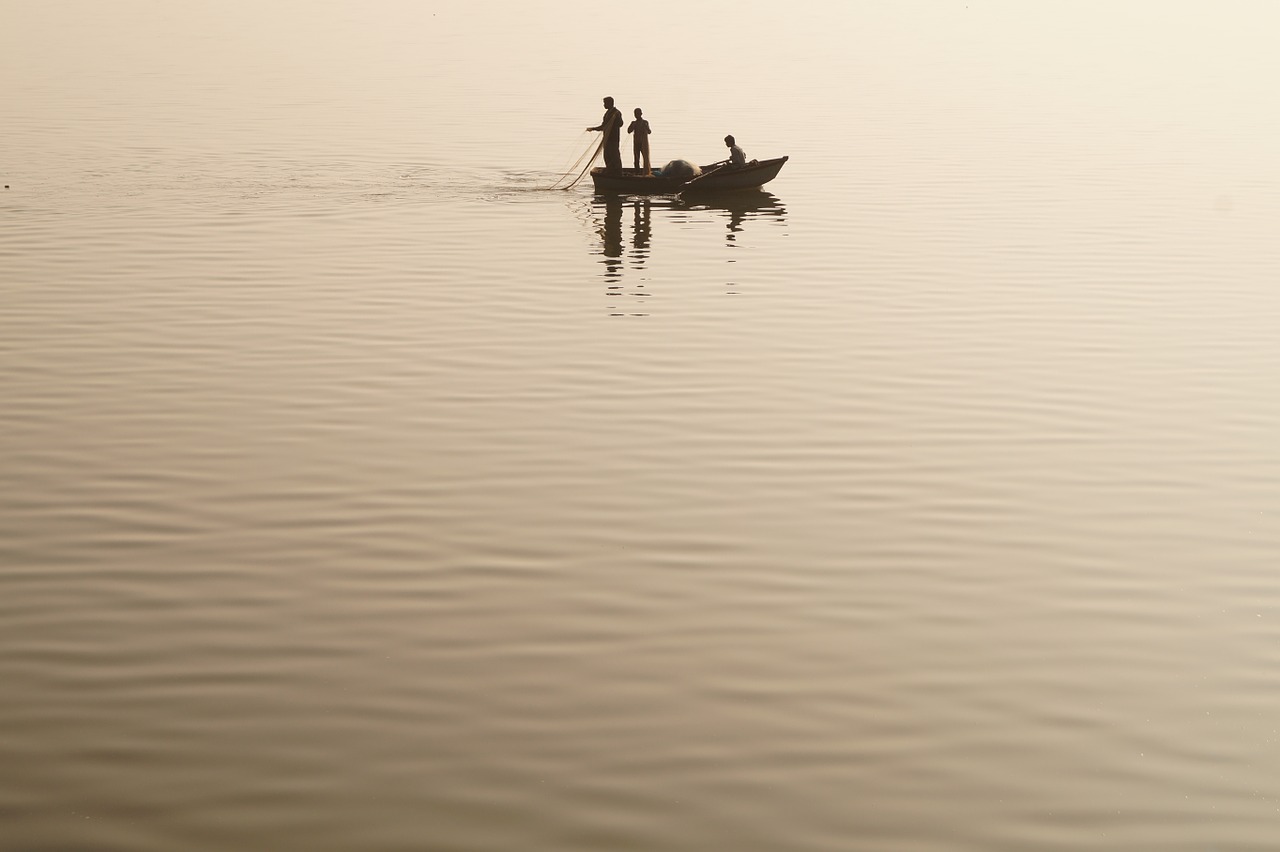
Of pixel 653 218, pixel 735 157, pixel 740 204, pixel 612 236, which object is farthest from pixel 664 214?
pixel 612 236

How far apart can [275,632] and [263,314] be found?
9726mm

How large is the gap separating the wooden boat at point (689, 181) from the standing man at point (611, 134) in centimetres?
29

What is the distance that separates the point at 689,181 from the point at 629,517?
18.5 m

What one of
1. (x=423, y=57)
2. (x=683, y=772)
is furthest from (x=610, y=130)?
(x=423, y=57)

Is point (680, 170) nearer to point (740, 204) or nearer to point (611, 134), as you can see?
point (740, 204)

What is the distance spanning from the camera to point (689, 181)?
30.1 m

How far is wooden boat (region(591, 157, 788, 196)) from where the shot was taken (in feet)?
98.7

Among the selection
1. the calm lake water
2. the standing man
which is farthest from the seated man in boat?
the standing man

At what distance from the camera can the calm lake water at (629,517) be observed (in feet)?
27.5

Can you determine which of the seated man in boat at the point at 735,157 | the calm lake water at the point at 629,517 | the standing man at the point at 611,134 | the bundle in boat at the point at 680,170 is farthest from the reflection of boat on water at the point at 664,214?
the standing man at the point at 611,134

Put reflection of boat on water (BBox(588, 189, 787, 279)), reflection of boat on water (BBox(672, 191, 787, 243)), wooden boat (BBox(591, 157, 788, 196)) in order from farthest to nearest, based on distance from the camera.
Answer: wooden boat (BBox(591, 157, 788, 196))
reflection of boat on water (BBox(672, 191, 787, 243))
reflection of boat on water (BBox(588, 189, 787, 279))

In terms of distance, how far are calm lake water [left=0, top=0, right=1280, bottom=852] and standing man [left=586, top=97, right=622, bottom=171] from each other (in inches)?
51.5

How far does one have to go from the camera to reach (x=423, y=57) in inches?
2339

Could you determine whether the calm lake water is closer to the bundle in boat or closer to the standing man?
the bundle in boat
